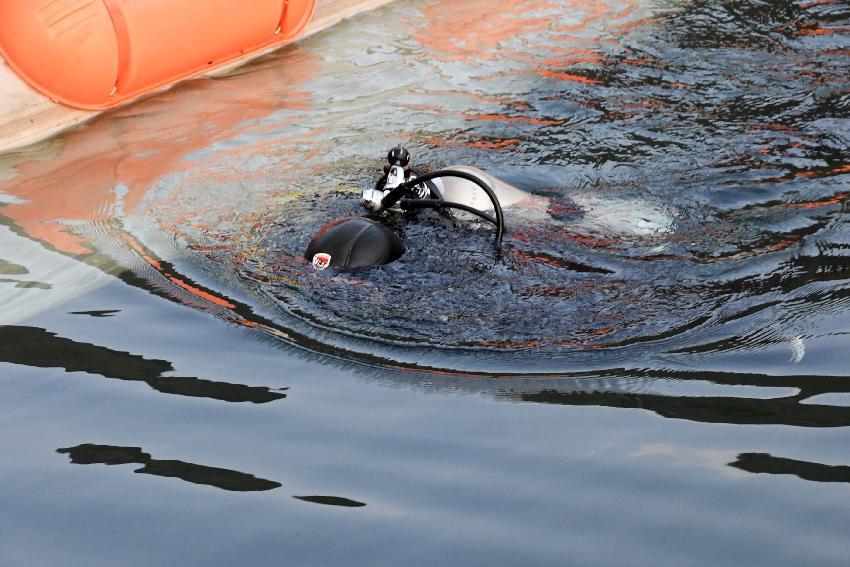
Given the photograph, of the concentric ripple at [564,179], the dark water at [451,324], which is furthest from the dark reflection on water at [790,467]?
the concentric ripple at [564,179]

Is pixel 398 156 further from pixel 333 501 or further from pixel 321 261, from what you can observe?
pixel 333 501

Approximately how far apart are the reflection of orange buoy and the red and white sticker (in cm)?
332

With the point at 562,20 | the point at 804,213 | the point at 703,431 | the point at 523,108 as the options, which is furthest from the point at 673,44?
the point at 703,431

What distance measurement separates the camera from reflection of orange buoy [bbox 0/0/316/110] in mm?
7168

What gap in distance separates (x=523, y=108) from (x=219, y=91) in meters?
2.56

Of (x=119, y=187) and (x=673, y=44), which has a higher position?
(x=673, y=44)

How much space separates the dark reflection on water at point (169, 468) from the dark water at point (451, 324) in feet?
0.05

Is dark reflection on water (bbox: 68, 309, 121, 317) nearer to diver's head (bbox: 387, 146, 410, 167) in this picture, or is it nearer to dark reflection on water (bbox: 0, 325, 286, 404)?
dark reflection on water (bbox: 0, 325, 286, 404)

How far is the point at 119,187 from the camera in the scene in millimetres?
6566

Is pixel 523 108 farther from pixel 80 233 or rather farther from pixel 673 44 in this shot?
pixel 80 233

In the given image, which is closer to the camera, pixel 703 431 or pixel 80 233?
pixel 703 431

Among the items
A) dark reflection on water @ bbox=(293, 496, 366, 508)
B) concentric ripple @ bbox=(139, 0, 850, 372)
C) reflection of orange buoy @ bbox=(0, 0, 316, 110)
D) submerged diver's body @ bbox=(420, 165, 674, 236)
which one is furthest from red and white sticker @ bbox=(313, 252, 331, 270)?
reflection of orange buoy @ bbox=(0, 0, 316, 110)

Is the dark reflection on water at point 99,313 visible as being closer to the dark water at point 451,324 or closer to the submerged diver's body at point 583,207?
the dark water at point 451,324

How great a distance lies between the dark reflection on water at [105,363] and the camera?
398 cm
